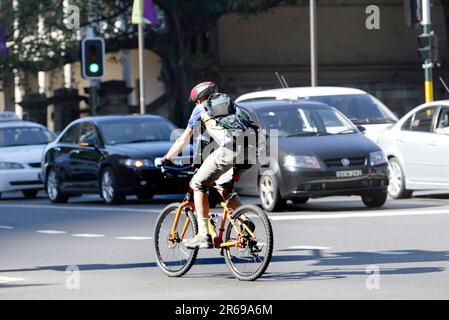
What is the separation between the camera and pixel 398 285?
1158 centimetres

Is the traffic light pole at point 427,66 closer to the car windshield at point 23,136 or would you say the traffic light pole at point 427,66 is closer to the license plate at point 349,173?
the car windshield at point 23,136

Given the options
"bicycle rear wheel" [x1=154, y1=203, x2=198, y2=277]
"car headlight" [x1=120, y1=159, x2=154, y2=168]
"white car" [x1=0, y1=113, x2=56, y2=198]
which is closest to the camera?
"bicycle rear wheel" [x1=154, y1=203, x2=198, y2=277]

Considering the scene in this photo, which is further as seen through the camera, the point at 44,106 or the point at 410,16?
the point at 44,106

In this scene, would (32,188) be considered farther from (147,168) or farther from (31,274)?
(31,274)

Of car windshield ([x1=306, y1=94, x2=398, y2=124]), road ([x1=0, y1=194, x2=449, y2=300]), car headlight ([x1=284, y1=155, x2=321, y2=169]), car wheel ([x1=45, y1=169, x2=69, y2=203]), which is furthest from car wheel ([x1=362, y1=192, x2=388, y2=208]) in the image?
car wheel ([x1=45, y1=169, x2=69, y2=203])

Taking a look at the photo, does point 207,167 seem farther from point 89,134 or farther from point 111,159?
point 89,134

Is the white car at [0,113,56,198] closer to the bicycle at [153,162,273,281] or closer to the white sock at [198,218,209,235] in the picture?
the bicycle at [153,162,273,281]

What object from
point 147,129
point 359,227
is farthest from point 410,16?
point 359,227

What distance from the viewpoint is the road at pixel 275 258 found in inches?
455

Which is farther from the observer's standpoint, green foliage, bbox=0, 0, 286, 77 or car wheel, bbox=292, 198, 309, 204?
green foliage, bbox=0, 0, 286, 77

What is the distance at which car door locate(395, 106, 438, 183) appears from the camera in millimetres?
21766

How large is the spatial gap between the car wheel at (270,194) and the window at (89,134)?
5060 mm

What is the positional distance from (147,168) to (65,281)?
35.2 ft

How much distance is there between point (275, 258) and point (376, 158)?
21.0 feet
